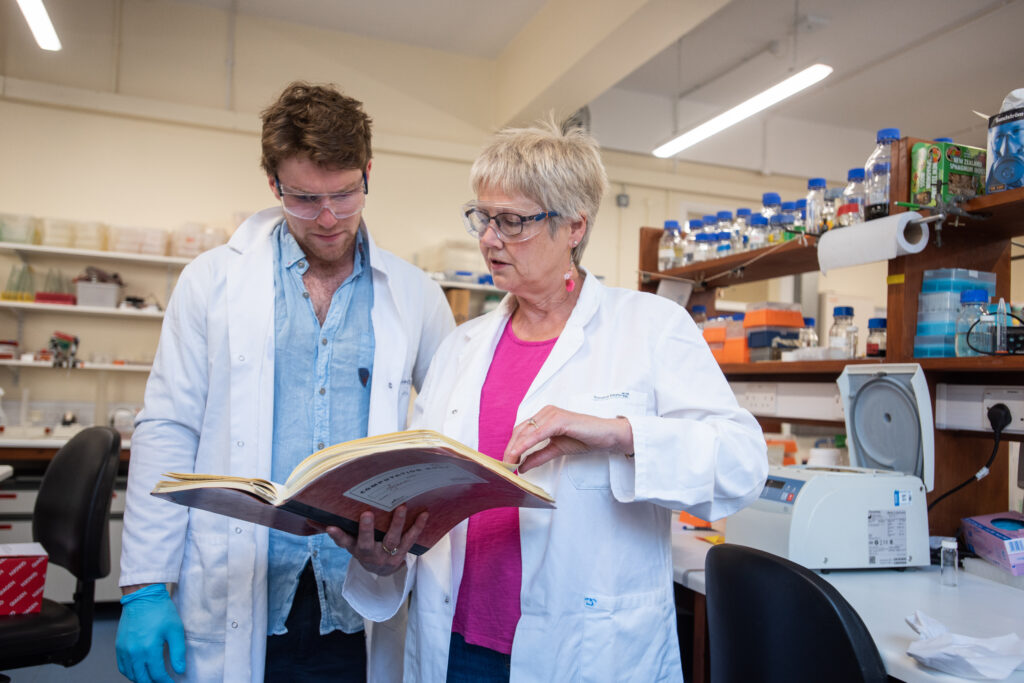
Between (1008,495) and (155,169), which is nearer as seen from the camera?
(1008,495)

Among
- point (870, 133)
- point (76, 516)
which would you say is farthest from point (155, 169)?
point (870, 133)

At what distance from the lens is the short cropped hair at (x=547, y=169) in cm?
130

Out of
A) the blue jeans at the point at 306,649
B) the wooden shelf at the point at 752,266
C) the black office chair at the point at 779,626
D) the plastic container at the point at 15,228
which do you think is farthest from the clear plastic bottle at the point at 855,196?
the plastic container at the point at 15,228

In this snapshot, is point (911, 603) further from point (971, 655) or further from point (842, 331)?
point (842, 331)

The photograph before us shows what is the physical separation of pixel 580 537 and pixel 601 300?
1.50 ft

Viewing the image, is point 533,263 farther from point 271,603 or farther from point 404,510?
point 271,603

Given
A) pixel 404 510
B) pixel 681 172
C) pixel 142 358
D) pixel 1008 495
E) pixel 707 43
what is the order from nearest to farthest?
pixel 404 510, pixel 1008 495, pixel 142 358, pixel 707 43, pixel 681 172

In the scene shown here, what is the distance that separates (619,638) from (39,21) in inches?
163

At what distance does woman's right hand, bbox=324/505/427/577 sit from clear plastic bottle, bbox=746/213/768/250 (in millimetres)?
1943

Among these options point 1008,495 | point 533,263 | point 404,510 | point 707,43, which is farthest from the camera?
point 707,43

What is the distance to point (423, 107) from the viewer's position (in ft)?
18.9

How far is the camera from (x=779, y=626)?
1210 mm

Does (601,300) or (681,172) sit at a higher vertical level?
(681,172)

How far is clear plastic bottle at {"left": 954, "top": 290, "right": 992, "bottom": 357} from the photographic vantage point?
1.84 m
